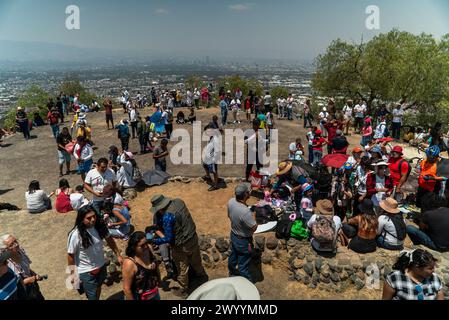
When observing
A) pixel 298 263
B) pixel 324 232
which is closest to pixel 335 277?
pixel 298 263

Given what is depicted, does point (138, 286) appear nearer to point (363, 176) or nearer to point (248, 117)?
point (363, 176)

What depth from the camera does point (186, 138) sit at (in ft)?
53.4

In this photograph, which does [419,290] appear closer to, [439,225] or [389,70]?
[439,225]

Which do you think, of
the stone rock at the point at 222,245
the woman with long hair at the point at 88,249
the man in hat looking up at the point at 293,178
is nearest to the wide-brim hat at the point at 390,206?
the man in hat looking up at the point at 293,178

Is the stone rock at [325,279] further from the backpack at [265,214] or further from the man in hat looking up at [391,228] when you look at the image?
the backpack at [265,214]

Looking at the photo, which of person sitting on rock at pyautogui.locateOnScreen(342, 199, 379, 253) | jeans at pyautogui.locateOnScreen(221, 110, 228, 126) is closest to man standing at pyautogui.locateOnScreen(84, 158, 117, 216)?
person sitting on rock at pyautogui.locateOnScreen(342, 199, 379, 253)

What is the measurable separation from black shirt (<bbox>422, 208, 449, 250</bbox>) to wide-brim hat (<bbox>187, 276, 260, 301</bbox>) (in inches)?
193

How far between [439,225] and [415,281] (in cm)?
318

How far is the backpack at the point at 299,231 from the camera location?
6801mm

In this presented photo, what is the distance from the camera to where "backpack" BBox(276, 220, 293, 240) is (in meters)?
6.91

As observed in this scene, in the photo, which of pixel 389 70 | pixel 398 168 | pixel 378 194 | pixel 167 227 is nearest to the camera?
Answer: pixel 167 227

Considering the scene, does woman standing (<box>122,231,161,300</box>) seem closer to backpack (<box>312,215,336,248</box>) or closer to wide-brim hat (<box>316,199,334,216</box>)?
backpack (<box>312,215,336,248</box>)

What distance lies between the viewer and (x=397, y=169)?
7.53m
